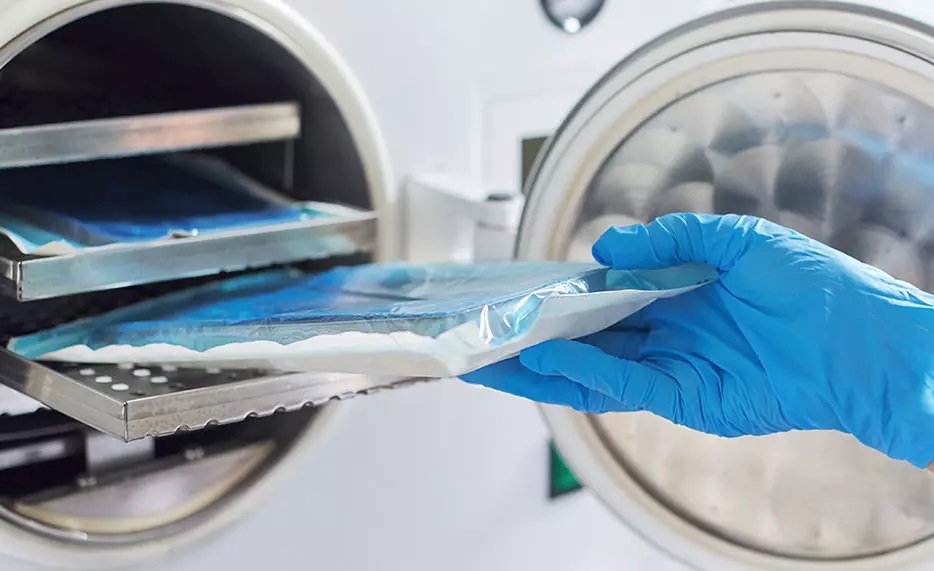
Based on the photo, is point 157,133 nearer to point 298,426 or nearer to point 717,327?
point 298,426

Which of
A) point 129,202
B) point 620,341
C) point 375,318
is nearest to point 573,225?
point 620,341

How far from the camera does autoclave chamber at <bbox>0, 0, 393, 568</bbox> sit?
0.65 meters

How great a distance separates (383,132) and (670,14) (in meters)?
0.40

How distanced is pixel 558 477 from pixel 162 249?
1.77 feet

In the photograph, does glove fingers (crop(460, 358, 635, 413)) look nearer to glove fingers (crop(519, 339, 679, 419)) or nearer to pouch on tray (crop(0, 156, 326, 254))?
glove fingers (crop(519, 339, 679, 419))

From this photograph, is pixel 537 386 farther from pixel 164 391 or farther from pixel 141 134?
pixel 141 134

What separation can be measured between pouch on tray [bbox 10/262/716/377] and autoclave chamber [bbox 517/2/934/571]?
11 centimetres

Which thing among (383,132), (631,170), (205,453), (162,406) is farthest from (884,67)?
(205,453)

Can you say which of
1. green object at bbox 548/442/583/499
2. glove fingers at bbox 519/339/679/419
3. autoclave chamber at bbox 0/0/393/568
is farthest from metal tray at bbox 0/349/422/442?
green object at bbox 548/442/583/499

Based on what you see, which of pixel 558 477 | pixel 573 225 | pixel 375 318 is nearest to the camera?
pixel 375 318

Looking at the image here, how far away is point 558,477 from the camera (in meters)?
1.08

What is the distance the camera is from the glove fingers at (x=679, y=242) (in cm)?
63

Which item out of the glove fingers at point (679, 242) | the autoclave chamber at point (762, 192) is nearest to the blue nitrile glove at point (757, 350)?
the glove fingers at point (679, 242)

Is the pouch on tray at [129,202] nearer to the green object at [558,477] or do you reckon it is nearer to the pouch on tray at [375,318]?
the pouch on tray at [375,318]
